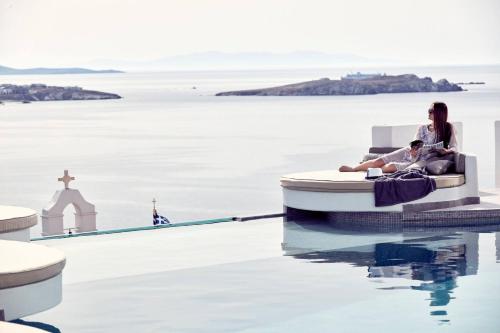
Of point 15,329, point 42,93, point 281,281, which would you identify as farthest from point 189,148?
point 15,329

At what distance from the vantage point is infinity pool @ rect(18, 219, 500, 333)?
525 centimetres

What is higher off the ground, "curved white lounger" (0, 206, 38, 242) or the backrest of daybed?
the backrest of daybed

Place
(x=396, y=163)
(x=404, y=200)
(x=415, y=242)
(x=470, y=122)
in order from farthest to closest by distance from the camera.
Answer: (x=470, y=122) → (x=396, y=163) → (x=404, y=200) → (x=415, y=242)

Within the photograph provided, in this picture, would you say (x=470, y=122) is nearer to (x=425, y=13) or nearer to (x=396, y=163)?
(x=425, y=13)

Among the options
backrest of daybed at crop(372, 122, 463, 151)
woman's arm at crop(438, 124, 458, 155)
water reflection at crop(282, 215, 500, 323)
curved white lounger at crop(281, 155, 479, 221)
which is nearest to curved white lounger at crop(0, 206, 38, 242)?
water reflection at crop(282, 215, 500, 323)

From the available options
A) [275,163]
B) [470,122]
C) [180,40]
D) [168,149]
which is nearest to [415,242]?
[275,163]

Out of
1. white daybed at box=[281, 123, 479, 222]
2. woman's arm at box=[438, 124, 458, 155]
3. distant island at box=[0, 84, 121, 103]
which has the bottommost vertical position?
white daybed at box=[281, 123, 479, 222]

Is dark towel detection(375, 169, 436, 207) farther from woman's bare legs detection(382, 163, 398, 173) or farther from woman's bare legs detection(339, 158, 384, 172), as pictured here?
woman's bare legs detection(339, 158, 384, 172)

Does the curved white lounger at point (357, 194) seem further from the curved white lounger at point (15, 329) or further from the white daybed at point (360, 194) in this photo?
the curved white lounger at point (15, 329)

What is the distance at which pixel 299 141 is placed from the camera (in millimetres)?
68562

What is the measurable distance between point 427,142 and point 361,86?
371 feet

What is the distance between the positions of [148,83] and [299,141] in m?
130

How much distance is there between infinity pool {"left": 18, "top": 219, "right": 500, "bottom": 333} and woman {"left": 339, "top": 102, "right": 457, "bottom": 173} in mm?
817

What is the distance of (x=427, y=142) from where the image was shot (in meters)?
9.00
